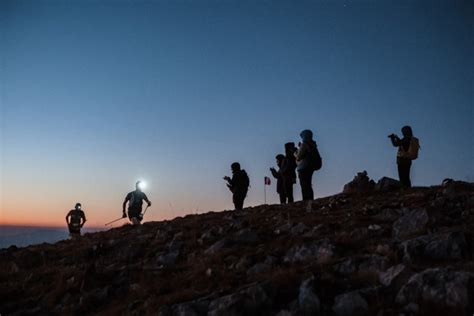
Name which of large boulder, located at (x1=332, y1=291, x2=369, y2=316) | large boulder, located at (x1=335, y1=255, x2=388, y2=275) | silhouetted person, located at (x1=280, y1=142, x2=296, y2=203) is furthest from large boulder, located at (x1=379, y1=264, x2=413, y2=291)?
silhouetted person, located at (x1=280, y1=142, x2=296, y2=203)

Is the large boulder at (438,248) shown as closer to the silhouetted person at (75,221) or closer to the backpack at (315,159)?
the backpack at (315,159)

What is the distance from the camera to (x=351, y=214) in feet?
38.9

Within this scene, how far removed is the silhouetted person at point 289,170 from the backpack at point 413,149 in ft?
16.2

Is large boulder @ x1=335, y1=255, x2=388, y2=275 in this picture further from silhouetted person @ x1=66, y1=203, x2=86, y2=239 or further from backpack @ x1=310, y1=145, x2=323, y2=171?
silhouetted person @ x1=66, y1=203, x2=86, y2=239

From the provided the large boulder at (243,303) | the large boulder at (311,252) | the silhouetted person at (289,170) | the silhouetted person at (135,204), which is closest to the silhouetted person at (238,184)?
the silhouetted person at (289,170)

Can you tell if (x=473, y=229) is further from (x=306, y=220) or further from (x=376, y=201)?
(x=376, y=201)

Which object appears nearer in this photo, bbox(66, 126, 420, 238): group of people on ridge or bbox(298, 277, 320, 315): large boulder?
bbox(298, 277, 320, 315): large boulder

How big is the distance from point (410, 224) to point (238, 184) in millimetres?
12313

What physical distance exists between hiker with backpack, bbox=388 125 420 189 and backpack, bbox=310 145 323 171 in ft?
8.83

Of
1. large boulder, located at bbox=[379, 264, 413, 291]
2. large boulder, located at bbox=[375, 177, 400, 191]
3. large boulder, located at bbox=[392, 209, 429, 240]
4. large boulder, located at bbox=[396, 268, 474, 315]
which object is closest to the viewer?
large boulder, located at bbox=[396, 268, 474, 315]

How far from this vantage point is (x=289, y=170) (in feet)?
62.6

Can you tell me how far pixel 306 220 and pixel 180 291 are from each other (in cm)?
480

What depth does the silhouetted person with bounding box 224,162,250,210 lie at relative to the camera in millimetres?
20797

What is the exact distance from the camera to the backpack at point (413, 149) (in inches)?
614
